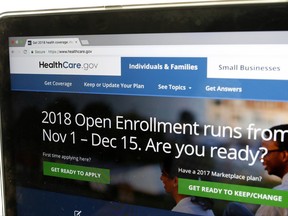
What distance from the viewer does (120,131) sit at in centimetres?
47

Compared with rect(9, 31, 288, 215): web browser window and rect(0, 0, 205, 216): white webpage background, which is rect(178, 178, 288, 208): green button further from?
rect(0, 0, 205, 216): white webpage background

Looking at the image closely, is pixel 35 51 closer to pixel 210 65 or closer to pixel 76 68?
pixel 76 68

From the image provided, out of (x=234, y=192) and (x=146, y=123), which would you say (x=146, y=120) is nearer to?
(x=146, y=123)

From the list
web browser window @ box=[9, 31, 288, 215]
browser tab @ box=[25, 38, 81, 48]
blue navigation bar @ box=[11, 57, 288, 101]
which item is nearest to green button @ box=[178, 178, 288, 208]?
web browser window @ box=[9, 31, 288, 215]

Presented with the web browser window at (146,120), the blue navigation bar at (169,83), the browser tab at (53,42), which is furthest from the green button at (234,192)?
the browser tab at (53,42)

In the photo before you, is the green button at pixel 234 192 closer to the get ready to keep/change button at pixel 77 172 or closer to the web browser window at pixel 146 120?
the web browser window at pixel 146 120

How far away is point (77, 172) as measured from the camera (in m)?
0.50

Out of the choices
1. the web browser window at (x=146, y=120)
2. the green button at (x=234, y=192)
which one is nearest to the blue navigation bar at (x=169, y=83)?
the web browser window at (x=146, y=120)

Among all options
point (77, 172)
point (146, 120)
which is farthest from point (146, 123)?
point (77, 172)

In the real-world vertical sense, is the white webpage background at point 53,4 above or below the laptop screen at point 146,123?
above

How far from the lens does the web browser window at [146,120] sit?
40cm

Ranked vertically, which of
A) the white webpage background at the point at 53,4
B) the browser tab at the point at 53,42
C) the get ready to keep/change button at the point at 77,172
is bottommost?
the get ready to keep/change button at the point at 77,172

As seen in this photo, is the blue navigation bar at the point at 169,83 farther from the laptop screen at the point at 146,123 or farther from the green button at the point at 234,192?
the green button at the point at 234,192

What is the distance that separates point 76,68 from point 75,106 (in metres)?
0.05
